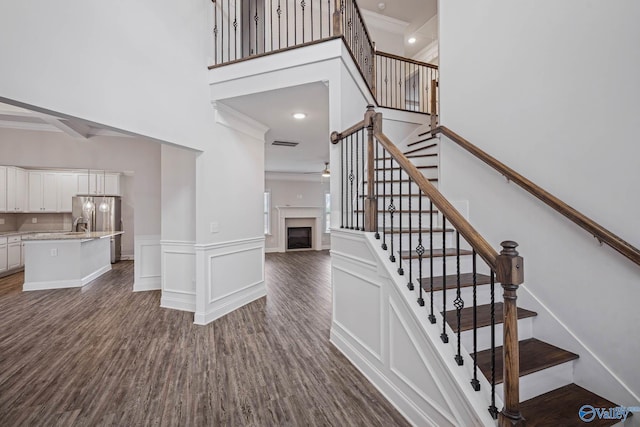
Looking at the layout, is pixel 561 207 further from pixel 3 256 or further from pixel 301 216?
pixel 3 256

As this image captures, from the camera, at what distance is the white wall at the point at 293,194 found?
9516 millimetres

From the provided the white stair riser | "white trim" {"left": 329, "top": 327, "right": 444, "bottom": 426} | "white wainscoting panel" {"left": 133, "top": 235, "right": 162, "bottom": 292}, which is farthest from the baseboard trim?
the white stair riser

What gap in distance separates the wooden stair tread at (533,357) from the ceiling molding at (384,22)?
665 cm

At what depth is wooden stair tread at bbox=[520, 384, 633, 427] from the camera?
4.47ft

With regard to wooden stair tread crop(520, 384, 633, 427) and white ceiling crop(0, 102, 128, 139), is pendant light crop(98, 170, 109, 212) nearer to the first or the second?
white ceiling crop(0, 102, 128, 139)

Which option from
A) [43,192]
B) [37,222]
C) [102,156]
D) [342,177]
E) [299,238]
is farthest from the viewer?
[299,238]

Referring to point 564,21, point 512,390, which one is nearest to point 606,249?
point 512,390

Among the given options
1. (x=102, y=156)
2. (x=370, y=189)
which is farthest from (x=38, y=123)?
(x=370, y=189)

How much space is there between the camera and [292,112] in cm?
378

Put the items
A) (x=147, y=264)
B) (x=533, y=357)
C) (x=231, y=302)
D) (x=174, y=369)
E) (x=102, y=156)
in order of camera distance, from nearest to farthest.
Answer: (x=533, y=357) < (x=174, y=369) < (x=231, y=302) < (x=147, y=264) < (x=102, y=156)

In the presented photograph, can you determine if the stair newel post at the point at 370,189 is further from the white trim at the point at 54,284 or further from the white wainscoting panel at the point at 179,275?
the white trim at the point at 54,284

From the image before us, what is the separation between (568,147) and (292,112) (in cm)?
291

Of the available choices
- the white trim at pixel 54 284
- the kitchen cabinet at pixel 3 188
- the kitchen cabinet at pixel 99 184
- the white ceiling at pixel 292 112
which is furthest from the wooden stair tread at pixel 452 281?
the kitchen cabinet at pixel 3 188

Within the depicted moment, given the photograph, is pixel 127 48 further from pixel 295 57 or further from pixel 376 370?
pixel 376 370
